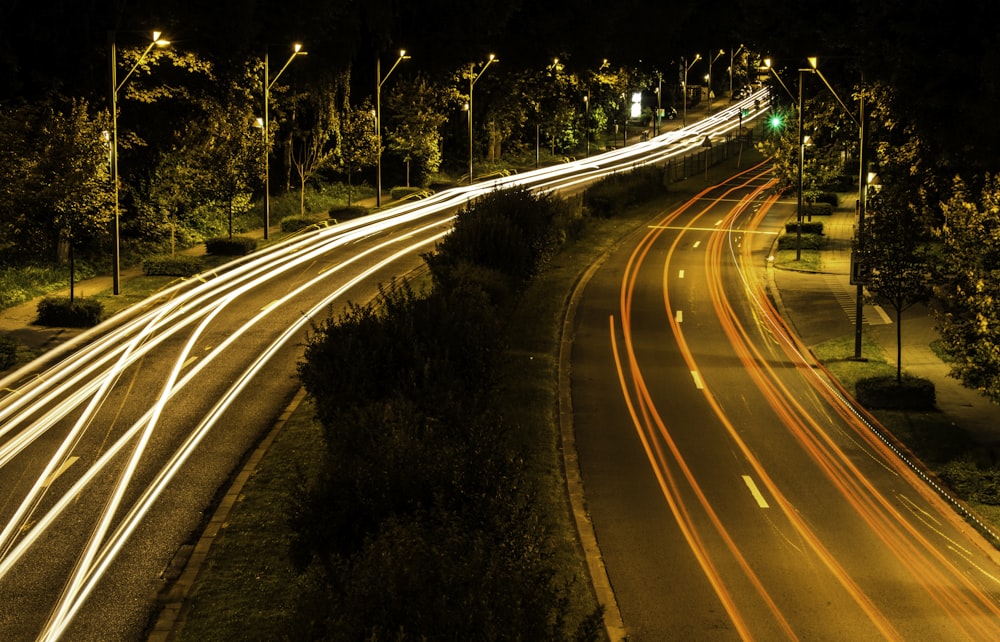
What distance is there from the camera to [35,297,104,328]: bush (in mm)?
30656

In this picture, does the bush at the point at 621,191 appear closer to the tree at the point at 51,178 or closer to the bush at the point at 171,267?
the bush at the point at 171,267

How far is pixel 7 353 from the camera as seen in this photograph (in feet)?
85.9

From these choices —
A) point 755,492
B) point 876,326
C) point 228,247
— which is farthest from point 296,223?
point 755,492

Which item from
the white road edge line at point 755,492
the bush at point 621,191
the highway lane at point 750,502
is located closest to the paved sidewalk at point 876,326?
the highway lane at point 750,502

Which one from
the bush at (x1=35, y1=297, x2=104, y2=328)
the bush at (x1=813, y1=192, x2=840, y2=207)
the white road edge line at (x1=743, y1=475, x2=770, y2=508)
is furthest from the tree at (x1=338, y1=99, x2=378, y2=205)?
the white road edge line at (x1=743, y1=475, x2=770, y2=508)

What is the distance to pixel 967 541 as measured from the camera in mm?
18438

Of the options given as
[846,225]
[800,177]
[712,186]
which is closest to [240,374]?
[800,177]

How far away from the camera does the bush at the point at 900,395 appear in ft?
85.8

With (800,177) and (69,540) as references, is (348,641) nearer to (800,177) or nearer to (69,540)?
(69,540)

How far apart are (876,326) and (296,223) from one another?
2682 centimetres

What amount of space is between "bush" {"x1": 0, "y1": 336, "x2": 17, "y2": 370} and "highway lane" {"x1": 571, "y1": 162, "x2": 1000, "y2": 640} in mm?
14021

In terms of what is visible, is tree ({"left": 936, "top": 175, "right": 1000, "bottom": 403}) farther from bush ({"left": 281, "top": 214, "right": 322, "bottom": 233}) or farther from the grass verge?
bush ({"left": 281, "top": 214, "right": 322, "bottom": 233})

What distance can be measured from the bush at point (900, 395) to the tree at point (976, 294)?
3.74 meters

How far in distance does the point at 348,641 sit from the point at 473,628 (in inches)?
38.5
